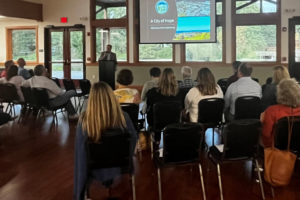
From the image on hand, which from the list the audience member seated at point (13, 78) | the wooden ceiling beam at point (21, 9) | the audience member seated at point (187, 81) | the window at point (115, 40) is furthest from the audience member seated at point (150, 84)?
the wooden ceiling beam at point (21, 9)

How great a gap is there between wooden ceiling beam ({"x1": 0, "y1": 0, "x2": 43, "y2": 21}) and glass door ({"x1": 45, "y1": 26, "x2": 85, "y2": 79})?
0.68m

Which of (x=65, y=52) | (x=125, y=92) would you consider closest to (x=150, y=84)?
(x=125, y=92)

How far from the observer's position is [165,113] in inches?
157

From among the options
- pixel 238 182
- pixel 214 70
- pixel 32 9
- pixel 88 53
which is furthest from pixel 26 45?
pixel 238 182

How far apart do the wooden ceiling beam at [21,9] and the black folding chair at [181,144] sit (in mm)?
9641

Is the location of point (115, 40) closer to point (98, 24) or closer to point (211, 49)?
point (98, 24)

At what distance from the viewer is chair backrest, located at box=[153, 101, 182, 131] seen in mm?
3933

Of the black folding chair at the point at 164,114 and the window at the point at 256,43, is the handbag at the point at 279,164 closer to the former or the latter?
the black folding chair at the point at 164,114

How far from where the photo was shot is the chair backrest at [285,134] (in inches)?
117

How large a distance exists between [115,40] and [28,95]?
584 cm

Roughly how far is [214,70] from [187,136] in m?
8.03

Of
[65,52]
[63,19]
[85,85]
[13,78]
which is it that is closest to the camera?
[13,78]

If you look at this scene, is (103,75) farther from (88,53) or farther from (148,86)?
(148,86)

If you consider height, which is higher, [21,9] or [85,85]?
[21,9]
